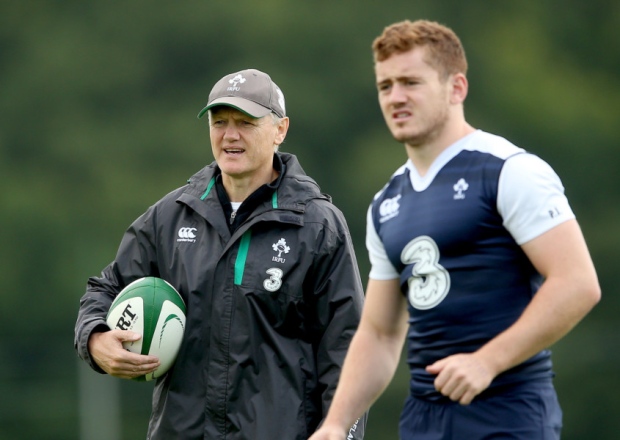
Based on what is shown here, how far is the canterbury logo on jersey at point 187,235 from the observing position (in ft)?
18.2

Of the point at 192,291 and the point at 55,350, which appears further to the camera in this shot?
the point at 55,350

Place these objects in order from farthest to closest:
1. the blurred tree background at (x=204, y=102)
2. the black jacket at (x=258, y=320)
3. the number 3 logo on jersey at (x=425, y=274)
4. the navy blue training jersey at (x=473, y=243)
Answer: the blurred tree background at (x=204, y=102) → the black jacket at (x=258, y=320) → the number 3 logo on jersey at (x=425, y=274) → the navy blue training jersey at (x=473, y=243)

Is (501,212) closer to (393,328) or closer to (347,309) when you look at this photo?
(393,328)

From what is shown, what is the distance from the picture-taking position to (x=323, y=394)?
17.8 ft

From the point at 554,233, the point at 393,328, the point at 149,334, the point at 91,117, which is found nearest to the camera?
the point at 554,233

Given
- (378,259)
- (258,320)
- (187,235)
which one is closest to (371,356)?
(378,259)

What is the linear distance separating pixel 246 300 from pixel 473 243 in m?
1.45

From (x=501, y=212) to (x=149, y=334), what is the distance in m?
1.81

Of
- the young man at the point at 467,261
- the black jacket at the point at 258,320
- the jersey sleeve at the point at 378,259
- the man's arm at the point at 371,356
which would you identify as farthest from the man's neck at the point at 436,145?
the black jacket at the point at 258,320

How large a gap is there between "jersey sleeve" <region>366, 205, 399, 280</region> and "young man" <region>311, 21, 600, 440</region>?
7 centimetres

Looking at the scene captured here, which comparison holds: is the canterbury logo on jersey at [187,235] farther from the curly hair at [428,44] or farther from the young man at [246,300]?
the curly hair at [428,44]

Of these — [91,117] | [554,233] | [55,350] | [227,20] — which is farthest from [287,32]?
[554,233]

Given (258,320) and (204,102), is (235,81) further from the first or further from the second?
(204,102)

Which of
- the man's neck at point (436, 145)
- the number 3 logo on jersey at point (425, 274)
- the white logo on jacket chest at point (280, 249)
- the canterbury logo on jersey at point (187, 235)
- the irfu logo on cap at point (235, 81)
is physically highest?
the irfu logo on cap at point (235, 81)
